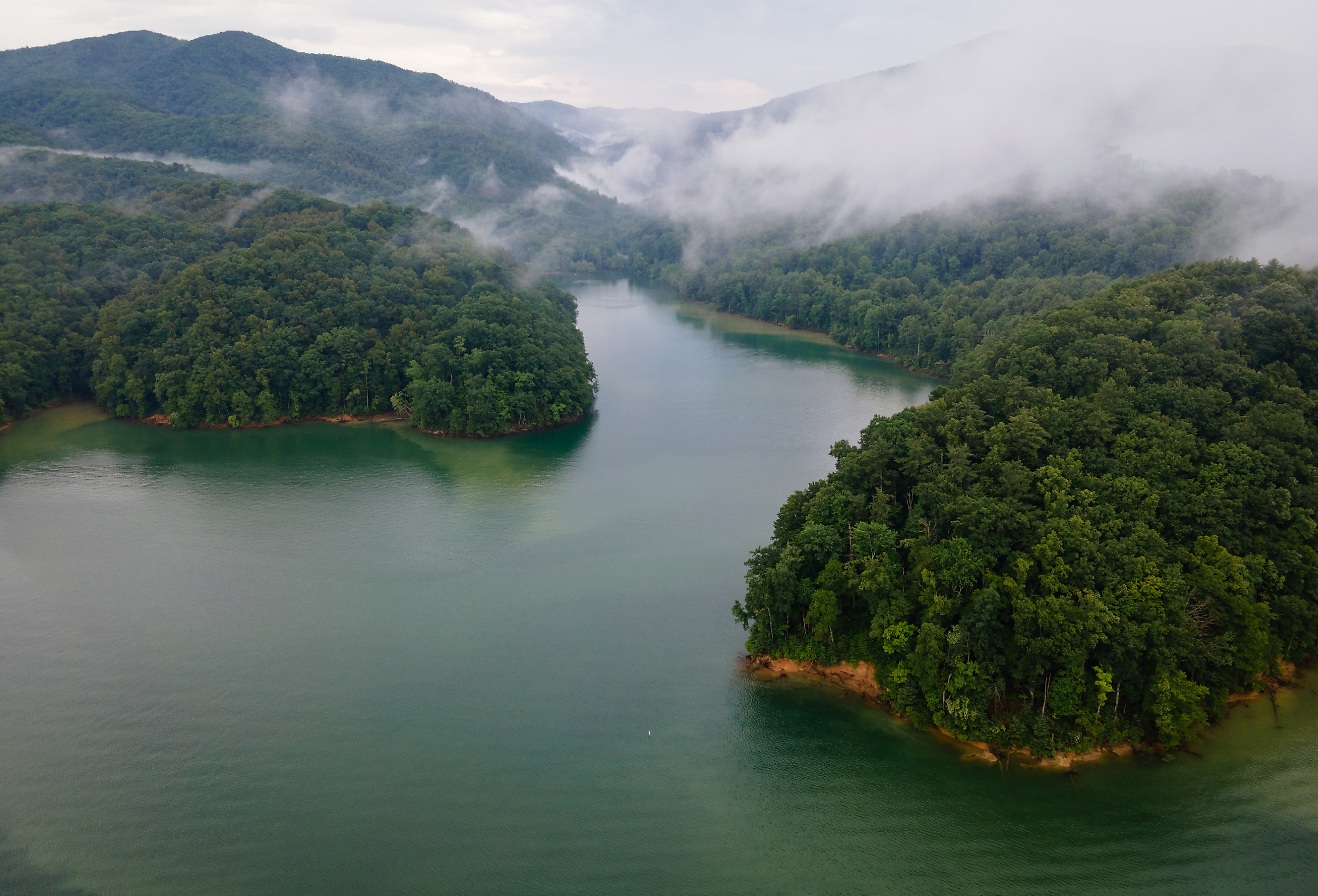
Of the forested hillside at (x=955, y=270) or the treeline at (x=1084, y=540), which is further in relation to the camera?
the forested hillside at (x=955, y=270)

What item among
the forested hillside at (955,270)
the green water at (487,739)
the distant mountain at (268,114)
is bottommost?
the green water at (487,739)

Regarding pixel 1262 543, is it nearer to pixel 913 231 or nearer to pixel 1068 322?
pixel 1068 322

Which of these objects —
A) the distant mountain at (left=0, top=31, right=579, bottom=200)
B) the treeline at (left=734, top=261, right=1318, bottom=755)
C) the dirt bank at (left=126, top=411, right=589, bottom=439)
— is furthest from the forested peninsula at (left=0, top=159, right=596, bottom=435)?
the distant mountain at (left=0, top=31, right=579, bottom=200)

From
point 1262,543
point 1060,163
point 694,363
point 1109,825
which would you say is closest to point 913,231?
point 1060,163

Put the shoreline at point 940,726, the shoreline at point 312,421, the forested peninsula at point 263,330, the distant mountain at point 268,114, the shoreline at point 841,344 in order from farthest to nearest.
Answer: the distant mountain at point 268,114 → the shoreline at point 841,344 → the forested peninsula at point 263,330 → the shoreline at point 312,421 → the shoreline at point 940,726

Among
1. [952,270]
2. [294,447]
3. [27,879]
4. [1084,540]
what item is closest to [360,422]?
[294,447]

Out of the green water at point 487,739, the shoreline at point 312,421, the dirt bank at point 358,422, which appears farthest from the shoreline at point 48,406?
the green water at point 487,739

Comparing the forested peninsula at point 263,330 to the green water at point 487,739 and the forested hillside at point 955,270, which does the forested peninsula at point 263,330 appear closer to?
the green water at point 487,739
